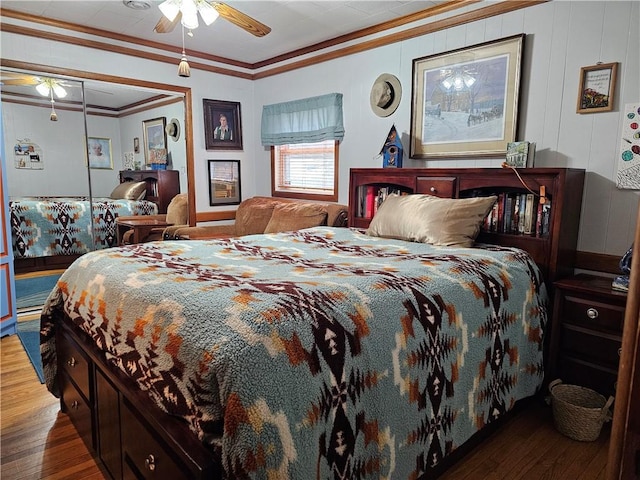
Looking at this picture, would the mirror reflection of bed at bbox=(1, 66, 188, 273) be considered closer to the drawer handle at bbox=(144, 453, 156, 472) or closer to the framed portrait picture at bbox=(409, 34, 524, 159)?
the framed portrait picture at bbox=(409, 34, 524, 159)

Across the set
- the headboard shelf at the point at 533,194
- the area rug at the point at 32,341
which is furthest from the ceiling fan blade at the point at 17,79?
the headboard shelf at the point at 533,194

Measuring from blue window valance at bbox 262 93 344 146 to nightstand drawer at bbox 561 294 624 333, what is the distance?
95.0 inches

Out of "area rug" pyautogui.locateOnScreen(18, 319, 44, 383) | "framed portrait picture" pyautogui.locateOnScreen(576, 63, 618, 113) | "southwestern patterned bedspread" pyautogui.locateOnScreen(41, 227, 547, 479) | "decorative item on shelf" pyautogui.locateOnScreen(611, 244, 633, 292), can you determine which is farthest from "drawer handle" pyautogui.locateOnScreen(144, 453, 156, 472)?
"framed portrait picture" pyautogui.locateOnScreen(576, 63, 618, 113)

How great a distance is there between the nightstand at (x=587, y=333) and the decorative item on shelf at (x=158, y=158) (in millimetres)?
3705

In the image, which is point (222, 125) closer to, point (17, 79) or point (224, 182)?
point (224, 182)

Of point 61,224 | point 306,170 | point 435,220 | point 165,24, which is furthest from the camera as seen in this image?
point 306,170

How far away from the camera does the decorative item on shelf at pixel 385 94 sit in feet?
11.4

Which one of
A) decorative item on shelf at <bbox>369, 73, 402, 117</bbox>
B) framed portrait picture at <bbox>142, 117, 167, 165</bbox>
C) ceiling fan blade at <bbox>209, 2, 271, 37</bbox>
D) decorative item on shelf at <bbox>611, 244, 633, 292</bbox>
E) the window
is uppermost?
ceiling fan blade at <bbox>209, 2, 271, 37</bbox>

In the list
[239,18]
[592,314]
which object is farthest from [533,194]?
[239,18]

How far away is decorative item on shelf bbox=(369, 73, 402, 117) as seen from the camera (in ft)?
11.4

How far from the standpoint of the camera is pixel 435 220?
100.0 inches

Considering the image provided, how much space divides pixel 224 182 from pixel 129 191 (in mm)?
1012

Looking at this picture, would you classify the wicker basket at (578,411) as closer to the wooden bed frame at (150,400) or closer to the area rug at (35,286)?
the wooden bed frame at (150,400)

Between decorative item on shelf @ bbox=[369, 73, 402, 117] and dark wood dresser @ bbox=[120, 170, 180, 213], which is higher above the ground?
decorative item on shelf @ bbox=[369, 73, 402, 117]
